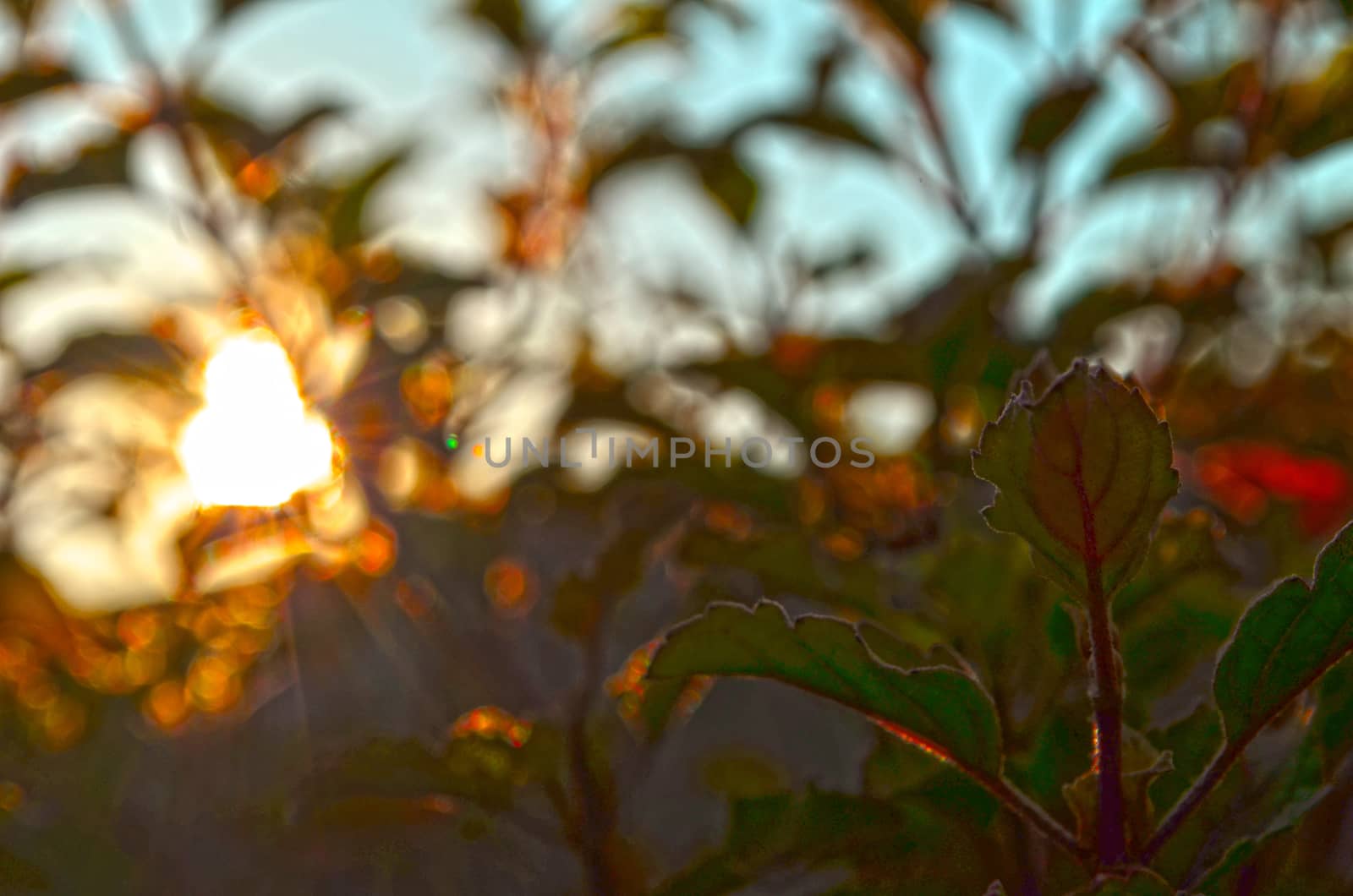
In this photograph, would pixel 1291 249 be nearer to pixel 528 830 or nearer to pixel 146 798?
pixel 528 830

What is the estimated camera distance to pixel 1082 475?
1.84ft

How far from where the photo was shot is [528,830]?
108cm

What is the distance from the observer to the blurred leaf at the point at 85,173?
181cm

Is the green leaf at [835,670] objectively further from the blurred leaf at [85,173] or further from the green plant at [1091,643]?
the blurred leaf at [85,173]

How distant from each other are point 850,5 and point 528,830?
1388mm

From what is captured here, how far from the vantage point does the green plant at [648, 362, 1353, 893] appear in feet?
1.82

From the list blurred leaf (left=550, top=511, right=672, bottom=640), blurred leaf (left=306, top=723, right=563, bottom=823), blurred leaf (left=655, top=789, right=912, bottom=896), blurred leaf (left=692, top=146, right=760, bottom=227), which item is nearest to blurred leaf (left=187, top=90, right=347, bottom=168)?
blurred leaf (left=692, top=146, right=760, bottom=227)

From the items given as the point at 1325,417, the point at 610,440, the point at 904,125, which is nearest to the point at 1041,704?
the point at 610,440

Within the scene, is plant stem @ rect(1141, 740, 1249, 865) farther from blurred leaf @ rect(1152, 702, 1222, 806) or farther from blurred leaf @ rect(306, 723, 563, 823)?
blurred leaf @ rect(306, 723, 563, 823)

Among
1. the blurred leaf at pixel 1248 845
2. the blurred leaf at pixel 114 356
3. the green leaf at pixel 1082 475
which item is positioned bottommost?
the blurred leaf at pixel 114 356

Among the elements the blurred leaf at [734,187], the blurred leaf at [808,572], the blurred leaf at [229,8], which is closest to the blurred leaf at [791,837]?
the blurred leaf at [808,572]

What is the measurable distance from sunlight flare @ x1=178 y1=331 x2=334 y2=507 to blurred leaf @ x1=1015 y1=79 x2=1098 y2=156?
111cm

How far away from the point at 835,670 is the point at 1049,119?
1121 millimetres

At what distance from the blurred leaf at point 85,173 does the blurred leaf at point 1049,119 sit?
4.43 ft
